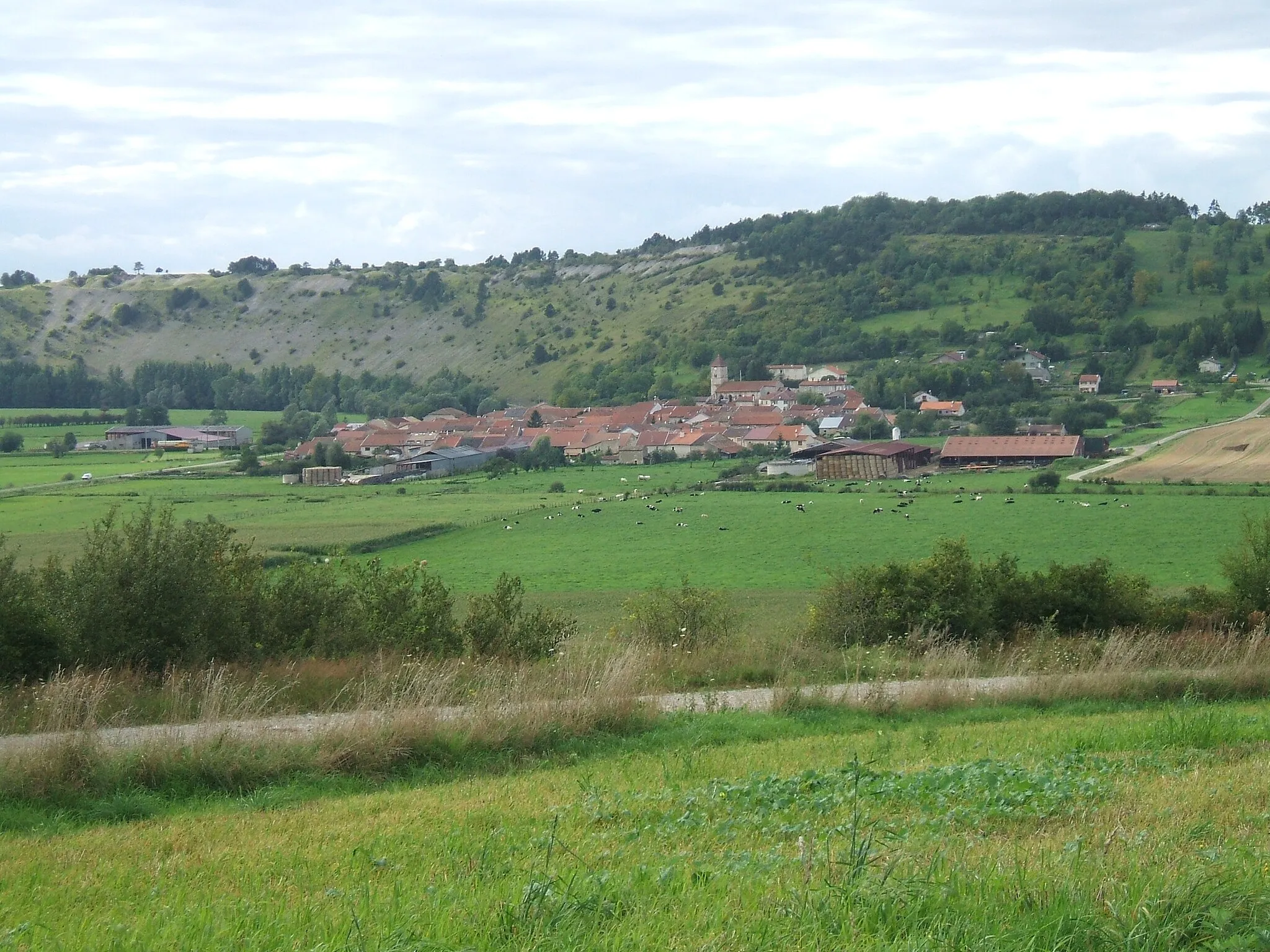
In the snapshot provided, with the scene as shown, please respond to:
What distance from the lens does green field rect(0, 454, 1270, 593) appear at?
136 feet

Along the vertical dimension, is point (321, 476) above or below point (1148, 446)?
above

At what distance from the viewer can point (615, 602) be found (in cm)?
3500

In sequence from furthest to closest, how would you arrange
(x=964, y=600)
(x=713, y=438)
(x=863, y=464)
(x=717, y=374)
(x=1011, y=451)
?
(x=717, y=374), (x=713, y=438), (x=1011, y=451), (x=863, y=464), (x=964, y=600)

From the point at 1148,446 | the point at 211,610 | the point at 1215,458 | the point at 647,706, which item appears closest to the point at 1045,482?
the point at 1215,458

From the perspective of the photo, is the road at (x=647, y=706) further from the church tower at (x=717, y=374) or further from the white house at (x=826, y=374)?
the church tower at (x=717, y=374)

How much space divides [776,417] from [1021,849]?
102444 mm

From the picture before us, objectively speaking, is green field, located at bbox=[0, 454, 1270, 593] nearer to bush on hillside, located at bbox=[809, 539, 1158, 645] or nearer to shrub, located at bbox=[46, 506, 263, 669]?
bush on hillside, located at bbox=[809, 539, 1158, 645]

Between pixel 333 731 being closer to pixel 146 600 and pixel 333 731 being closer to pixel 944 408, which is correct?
pixel 146 600

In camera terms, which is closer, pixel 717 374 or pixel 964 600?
pixel 964 600

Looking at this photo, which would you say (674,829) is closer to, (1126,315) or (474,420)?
(474,420)

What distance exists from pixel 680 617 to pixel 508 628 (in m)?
4.11

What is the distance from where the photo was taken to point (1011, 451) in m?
79.4

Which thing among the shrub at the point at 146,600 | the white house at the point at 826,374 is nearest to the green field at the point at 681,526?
the shrub at the point at 146,600

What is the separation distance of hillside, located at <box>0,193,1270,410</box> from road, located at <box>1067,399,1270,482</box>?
26.2 meters
